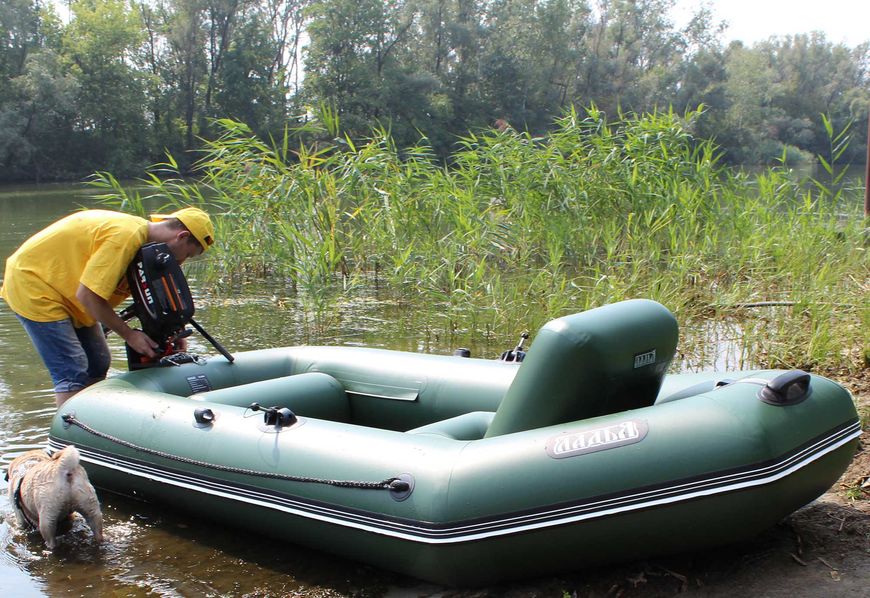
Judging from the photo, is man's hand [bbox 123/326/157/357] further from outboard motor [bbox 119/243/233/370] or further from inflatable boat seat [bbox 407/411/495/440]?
inflatable boat seat [bbox 407/411/495/440]

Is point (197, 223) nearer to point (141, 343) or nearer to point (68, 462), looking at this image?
point (141, 343)

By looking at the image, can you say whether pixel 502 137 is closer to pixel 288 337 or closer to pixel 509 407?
pixel 288 337

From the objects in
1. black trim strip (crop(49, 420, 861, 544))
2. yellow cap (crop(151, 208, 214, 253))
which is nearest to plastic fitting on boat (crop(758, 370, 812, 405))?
black trim strip (crop(49, 420, 861, 544))

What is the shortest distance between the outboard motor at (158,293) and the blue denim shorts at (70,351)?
0.45 feet

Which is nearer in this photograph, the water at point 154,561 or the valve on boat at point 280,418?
the water at point 154,561

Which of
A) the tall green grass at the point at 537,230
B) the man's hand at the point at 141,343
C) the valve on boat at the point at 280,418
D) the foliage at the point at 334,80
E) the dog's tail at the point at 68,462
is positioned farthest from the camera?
the foliage at the point at 334,80

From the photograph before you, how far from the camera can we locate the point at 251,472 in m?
2.70

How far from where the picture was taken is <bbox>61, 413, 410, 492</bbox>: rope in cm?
239

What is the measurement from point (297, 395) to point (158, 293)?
2.28ft

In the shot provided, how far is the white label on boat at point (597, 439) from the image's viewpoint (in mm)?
2223

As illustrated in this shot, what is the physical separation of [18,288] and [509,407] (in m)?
2.06

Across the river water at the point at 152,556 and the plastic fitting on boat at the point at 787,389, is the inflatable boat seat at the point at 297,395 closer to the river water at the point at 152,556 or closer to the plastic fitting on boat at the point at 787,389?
the river water at the point at 152,556

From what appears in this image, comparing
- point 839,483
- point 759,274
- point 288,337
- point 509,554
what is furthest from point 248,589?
point 759,274

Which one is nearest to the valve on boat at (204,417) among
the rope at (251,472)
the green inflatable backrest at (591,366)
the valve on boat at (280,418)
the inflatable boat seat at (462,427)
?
the rope at (251,472)
